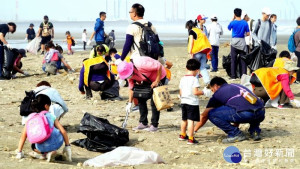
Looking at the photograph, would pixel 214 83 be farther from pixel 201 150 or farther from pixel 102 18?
pixel 102 18

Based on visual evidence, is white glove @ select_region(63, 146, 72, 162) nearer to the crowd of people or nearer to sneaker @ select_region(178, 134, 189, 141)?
the crowd of people

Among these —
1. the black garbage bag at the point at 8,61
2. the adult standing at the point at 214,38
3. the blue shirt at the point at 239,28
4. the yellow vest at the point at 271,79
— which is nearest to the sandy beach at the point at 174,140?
the yellow vest at the point at 271,79

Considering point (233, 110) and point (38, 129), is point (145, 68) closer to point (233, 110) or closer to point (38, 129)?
point (233, 110)

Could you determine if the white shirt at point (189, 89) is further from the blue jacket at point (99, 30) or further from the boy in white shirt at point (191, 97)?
the blue jacket at point (99, 30)

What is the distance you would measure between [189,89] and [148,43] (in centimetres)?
157

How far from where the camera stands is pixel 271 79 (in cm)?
1008

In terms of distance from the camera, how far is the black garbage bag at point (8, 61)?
1571 centimetres

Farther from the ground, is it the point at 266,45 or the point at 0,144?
the point at 266,45

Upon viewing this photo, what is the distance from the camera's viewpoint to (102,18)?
16.5 metres

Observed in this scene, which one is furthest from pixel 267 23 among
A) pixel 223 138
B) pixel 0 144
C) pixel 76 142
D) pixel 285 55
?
pixel 0 144

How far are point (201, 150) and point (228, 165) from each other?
2.83 feet

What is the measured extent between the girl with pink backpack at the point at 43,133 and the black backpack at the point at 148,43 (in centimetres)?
258

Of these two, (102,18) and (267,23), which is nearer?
(267,23)

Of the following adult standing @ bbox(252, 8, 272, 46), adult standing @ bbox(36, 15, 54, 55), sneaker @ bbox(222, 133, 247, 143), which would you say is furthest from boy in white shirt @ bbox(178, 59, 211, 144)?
adult standing @ bbox(36, 15, 54, 55)
